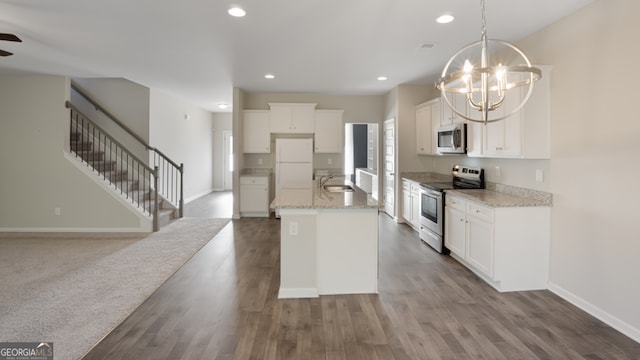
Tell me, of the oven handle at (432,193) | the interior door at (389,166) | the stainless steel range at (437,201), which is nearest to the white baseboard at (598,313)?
the stainless steel range at (437,201)

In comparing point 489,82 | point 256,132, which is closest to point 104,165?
point 256,132

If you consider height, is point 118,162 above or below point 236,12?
below

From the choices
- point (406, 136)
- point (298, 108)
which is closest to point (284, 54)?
point (298, 108)

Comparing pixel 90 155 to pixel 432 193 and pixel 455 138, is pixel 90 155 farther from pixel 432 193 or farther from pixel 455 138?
pixel 455 138

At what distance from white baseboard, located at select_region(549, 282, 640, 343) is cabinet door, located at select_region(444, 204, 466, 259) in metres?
0.94

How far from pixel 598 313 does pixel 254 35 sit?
4.22 meters

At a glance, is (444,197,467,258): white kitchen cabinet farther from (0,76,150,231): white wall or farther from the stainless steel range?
(0,76,150,231): white wall

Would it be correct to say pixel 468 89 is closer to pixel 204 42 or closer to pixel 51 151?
pixel 204 42

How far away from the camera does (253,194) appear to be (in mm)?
7000

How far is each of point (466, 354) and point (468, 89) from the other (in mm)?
1741

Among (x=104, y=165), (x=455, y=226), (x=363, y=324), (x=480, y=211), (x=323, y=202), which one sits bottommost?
(x=363, y=324)

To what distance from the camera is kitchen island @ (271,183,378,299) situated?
3.16 metres

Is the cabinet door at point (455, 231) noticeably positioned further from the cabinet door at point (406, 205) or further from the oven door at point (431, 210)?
the cabinet door at point (406, 205)

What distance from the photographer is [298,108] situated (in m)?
7.05
